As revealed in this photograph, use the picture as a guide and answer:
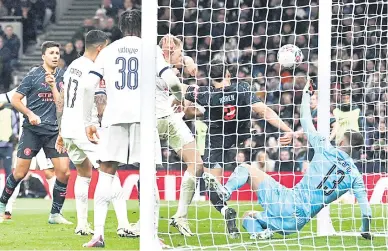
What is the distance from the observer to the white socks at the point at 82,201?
32.3 feet

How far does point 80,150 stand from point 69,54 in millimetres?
8723

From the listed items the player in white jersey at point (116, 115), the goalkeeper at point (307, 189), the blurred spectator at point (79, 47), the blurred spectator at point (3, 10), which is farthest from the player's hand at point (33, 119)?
the blurred spectator at point (3, 10)

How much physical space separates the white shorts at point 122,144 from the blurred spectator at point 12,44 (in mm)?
11456

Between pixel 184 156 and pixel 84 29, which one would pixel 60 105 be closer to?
pixel 184 156

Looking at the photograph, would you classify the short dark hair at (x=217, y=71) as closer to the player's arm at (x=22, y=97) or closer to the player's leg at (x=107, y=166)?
the player's leg at (x=107, y=166)

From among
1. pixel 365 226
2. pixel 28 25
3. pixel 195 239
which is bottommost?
pixel 195 239

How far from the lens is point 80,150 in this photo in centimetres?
1016

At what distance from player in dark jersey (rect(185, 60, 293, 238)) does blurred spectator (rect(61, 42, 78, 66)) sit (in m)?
9.18

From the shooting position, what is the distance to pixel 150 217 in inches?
307

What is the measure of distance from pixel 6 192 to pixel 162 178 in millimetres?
4088

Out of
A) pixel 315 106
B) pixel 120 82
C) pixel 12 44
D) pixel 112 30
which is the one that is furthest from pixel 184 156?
pixel 12 44

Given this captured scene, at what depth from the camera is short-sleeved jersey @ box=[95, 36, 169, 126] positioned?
847 centimetres

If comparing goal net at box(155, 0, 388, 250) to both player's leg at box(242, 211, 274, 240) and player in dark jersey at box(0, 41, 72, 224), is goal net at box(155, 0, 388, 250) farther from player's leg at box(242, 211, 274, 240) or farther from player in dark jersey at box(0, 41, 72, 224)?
player in dark jersey at box(0, 41, 72, 224)

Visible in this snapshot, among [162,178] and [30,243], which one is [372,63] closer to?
[162,178]
